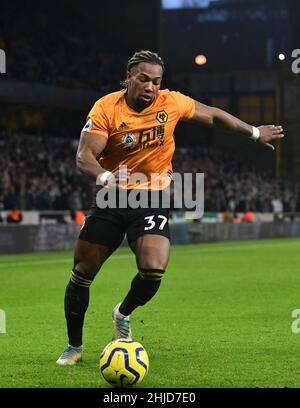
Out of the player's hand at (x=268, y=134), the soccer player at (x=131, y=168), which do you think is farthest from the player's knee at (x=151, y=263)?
the player's hand at (x=268, y=134)

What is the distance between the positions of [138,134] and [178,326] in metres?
3.18

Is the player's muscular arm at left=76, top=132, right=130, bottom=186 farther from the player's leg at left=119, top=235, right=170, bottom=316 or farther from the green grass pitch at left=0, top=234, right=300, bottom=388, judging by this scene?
the green grass pitch at left=0, top=234, right=300, bottom=388

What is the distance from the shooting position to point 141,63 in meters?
7.00

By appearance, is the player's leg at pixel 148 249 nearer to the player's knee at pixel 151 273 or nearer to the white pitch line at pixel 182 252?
the player's knee at pixel 151 273

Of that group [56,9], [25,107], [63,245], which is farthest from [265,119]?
[63,245]

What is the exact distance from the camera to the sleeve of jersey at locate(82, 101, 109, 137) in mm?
6875

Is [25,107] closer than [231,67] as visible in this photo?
Yes

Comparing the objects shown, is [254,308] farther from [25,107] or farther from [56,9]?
[56,9]

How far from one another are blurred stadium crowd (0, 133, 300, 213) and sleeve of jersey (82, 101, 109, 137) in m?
15.0

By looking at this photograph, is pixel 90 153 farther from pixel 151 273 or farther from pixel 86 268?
pixel 151 273

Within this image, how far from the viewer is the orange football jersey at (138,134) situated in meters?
6.98

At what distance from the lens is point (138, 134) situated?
706cm

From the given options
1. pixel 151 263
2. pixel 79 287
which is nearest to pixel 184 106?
pixel 151 263

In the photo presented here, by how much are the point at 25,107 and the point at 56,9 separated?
751cm
